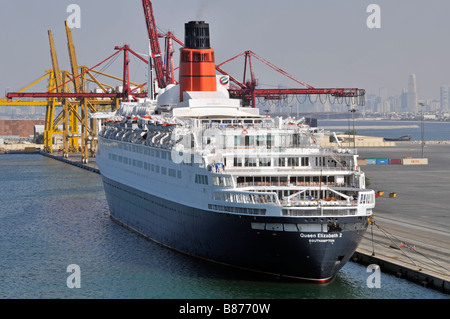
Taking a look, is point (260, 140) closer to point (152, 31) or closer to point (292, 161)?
point (292, 161)

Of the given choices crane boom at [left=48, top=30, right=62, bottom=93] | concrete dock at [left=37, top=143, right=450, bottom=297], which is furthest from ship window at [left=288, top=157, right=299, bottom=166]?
crane boom at [left=48, top=30, right=62, bottom=93]

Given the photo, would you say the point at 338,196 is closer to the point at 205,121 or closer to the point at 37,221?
the point at 205,121

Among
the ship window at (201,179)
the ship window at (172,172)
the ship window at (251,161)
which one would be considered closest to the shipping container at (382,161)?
the ship window at (172,172)

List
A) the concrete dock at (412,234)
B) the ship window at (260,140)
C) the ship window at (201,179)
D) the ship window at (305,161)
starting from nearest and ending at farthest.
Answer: the concrete dock at (412,234) < the ship window at (201,179) < the ship window at (305,161) < the ship window at (260,140)

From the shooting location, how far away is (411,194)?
290ft

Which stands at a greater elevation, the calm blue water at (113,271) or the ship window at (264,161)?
the ship window at (264,161)

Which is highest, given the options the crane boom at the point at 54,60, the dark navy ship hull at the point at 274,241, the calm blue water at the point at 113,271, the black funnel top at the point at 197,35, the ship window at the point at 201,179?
the crane boom at the point at 54,60

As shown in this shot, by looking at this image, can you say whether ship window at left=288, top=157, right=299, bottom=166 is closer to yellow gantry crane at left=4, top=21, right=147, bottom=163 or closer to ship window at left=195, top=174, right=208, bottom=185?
ship window at left=195, top=174, right=208, bottom=185

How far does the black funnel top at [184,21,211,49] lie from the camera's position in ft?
235

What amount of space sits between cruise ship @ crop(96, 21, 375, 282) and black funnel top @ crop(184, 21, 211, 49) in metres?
8.07

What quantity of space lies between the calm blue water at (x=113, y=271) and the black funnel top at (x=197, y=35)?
57.5ft

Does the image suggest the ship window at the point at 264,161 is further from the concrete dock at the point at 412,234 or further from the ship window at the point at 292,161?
the concrete dock at the point at 412,234

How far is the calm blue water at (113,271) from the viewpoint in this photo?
154 feet

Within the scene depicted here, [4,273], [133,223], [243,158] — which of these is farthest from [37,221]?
[243,158]
